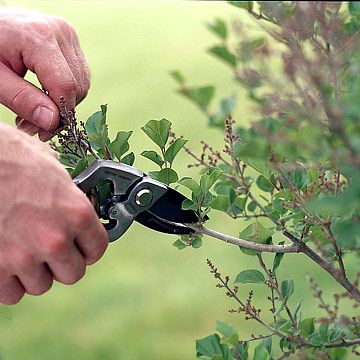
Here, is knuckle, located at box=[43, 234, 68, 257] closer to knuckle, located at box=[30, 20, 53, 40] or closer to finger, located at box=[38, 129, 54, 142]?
finger, located at box=[38, 129, 54, 142]

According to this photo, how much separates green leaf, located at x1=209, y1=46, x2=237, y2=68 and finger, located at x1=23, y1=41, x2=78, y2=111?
0.55 metres

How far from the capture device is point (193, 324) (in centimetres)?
386

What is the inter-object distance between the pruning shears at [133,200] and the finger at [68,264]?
144mm

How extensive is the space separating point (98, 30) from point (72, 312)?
466 centimetres

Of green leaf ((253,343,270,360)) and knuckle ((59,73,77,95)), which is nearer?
green leaf ((253,343,270,360))

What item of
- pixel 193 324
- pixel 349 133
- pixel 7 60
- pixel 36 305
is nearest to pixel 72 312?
pixel 36 305

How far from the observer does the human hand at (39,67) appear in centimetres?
168

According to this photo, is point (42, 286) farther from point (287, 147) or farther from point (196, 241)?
point (287, 147)

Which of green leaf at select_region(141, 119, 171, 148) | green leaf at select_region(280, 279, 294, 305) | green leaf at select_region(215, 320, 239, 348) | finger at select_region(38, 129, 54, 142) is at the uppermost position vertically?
green leaf at select_region(141, 119, 171, 148)

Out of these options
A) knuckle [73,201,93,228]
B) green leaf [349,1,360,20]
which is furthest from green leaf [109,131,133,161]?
green leaf [349,1,360,20]

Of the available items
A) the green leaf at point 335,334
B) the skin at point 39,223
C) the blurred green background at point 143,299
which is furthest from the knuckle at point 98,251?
the blurred green background at point 143,299

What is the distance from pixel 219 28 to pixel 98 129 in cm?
34

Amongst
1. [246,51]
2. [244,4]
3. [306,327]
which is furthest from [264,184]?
[246,51]

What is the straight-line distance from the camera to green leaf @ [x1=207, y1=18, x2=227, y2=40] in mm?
1223
